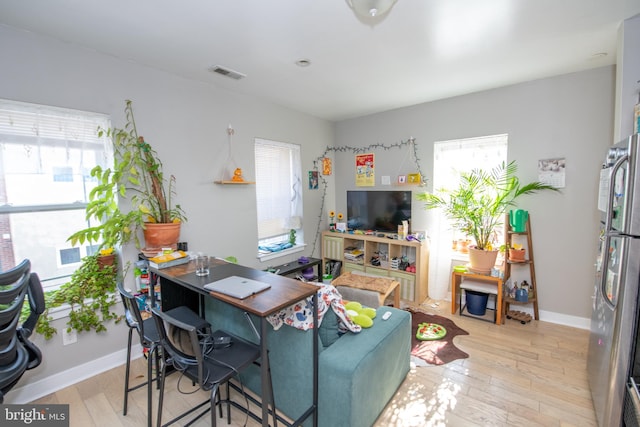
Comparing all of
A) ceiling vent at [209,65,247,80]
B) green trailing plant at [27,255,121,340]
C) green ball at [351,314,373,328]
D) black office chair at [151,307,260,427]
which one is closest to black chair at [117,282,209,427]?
black office chair at [151,307,260,427]

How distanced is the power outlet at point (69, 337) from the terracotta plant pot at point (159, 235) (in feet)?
2.62

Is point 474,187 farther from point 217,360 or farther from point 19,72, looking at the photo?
point 19,72

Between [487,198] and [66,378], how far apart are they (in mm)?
4176

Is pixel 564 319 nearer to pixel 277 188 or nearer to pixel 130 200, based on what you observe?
pixel 277 188

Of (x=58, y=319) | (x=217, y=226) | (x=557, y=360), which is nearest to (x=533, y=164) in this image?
(x=557, y=360)

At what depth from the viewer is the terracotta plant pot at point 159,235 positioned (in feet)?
7.63

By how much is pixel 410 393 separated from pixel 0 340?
7.98 feet

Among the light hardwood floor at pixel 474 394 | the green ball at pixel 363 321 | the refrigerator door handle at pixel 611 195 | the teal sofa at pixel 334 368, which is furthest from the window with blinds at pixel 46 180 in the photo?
the refrigerator door handle at pixel 611 195

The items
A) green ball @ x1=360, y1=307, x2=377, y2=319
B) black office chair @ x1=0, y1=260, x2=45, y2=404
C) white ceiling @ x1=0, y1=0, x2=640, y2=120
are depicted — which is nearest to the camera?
black office chair @ x1=0, y1=260, x2=45, y2=404

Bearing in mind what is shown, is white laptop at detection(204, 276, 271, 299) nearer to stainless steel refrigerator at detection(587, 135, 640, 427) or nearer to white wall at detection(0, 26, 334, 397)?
white wall at detection(0, 26, 334, 397)

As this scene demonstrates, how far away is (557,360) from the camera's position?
2.40m

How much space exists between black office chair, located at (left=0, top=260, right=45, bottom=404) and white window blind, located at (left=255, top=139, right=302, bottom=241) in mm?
2231

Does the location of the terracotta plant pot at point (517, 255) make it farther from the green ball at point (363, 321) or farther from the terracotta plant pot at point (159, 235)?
the terracotta plant pot at point (159, 235)

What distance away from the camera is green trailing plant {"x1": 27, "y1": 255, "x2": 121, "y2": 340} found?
208cm
